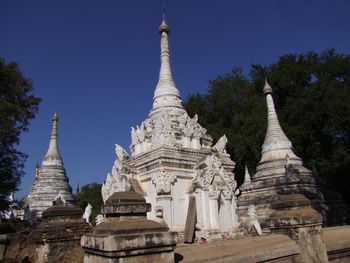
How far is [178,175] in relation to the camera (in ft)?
59.8

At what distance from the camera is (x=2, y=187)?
65.5ft

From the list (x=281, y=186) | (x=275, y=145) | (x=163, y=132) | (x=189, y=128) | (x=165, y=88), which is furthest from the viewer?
(x=275, y=145)

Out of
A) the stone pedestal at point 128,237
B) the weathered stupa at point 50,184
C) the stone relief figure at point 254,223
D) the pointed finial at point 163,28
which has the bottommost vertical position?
the stone pedestal at point 128,237

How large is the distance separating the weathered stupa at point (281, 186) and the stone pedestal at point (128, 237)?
1634cm

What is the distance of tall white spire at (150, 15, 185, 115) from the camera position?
22.0m

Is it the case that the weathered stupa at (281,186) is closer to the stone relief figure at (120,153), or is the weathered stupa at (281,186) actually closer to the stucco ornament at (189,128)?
the stucco ornament at (189,128)

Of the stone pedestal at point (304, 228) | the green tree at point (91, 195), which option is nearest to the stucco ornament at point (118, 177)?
the stone pedestal at point (304, 228)

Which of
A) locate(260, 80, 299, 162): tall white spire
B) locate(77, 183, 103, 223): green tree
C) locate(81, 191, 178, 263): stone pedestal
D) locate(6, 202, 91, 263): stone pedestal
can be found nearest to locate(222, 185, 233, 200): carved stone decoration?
locate(260, 80, 299, 162): tall white spire

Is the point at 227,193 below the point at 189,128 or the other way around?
below

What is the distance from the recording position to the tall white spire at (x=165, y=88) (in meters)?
22.0

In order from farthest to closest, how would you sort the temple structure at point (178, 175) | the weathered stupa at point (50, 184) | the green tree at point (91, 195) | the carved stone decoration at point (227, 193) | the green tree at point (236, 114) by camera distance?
the green tree at point (91, 195), the green tree at point (236, 114), the weathered stupa at point (50, 184), the carved stone decoration at point (227, 193), the temple structure at point (178, 175)

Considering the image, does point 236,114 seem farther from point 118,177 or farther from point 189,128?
point 118,177

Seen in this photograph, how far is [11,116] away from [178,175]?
1017 cm

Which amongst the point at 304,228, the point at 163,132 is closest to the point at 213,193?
the point at 163,132
